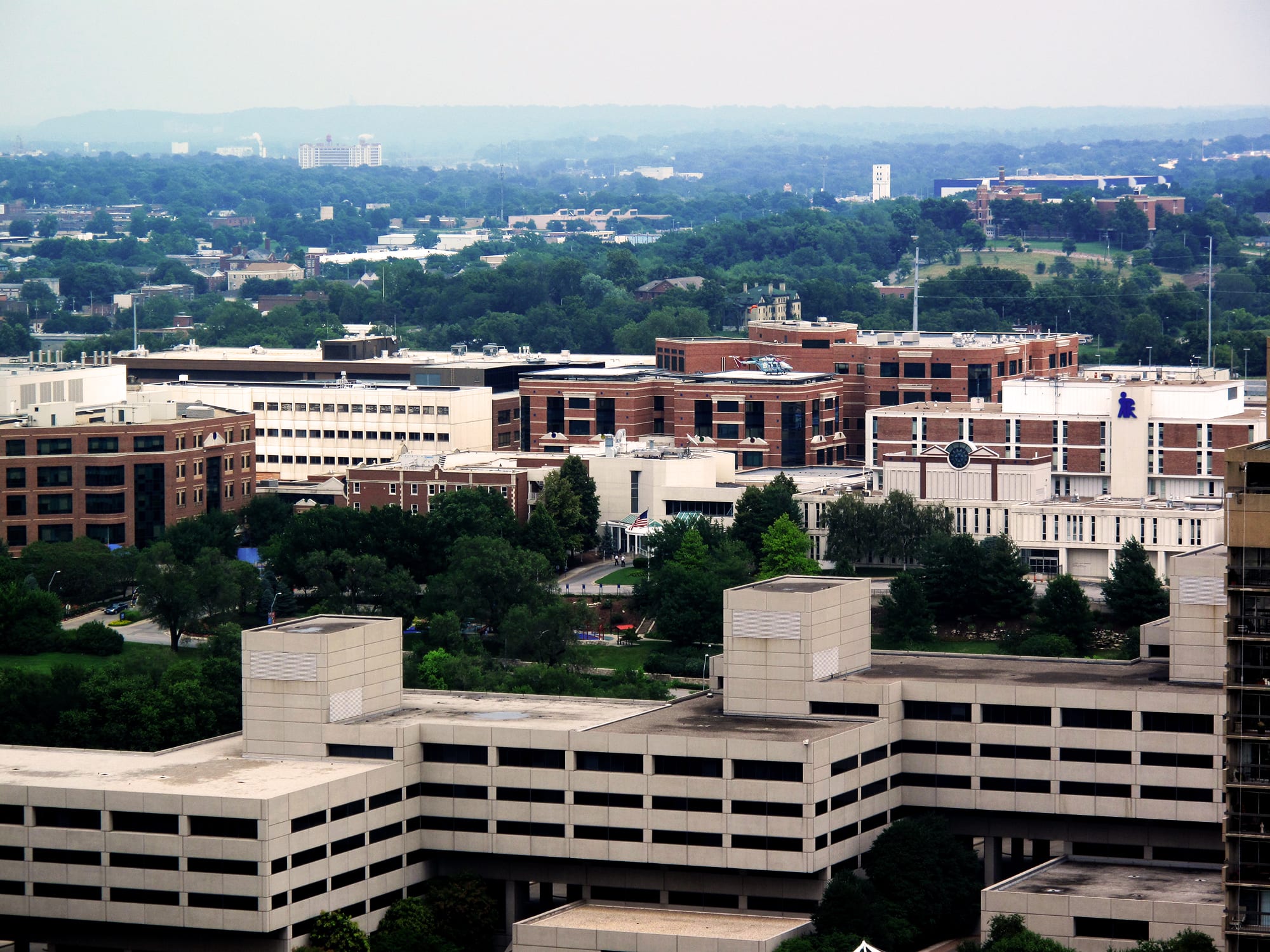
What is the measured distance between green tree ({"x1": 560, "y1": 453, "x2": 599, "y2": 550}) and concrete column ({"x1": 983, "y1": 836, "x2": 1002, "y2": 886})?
217ft

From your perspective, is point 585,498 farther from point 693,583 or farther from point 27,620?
point 27,620

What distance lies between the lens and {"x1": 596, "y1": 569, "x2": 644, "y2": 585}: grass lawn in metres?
159

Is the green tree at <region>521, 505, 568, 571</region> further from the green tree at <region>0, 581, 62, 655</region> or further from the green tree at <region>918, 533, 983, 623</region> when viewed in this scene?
the green tree at <region>0, 581, 62, 655</region>

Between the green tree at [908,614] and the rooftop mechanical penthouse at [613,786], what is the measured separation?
3771 centimetres

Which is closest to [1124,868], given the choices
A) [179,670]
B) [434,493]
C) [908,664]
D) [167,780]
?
[908,664]

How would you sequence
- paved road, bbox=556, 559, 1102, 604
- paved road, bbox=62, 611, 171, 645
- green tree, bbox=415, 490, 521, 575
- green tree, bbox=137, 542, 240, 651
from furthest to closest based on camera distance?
green tree, bbox=415, 490, 521, 575 → paved road, bbox=556, 559, 1102, 604 → paved road, bbox=62, 611, 171, 645 → green tree, bbox=137, 542, 240, 651

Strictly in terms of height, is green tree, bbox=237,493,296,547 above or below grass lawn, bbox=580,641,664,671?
above

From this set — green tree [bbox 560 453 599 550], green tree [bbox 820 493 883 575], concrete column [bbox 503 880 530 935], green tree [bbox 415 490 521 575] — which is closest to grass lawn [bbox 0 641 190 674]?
green tree [bbox 415 490 521 575]

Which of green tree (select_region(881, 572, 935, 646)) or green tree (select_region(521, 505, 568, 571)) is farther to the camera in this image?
green tree (select_region(521, 505, 568, 571))

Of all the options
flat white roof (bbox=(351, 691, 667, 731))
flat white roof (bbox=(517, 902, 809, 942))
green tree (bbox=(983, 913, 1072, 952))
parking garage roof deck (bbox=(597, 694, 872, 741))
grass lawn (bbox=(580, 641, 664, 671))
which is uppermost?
parking garage roof deck (bbox=(597, 694, 872, 741))

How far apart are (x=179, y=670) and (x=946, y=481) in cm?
5262

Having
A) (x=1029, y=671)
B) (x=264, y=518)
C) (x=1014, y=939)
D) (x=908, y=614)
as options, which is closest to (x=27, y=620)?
(x=264, y=518)

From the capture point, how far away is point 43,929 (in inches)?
3809

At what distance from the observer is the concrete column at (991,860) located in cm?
10225
